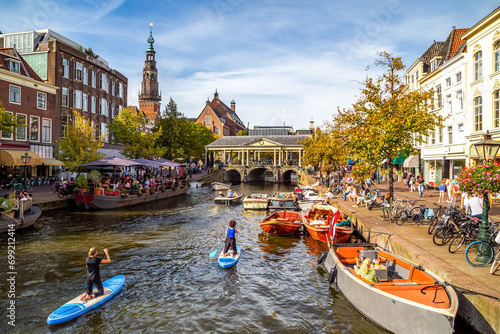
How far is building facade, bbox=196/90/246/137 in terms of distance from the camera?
110875 mm

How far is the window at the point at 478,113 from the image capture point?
24.3m

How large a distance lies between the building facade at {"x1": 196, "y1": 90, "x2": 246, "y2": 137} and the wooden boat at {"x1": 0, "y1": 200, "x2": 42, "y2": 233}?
89.5 meters

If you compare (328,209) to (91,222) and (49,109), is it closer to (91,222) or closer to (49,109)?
(91,222)

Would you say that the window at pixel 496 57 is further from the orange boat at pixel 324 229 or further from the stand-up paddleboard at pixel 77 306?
the stand-up paddleboard at pixel 77 306

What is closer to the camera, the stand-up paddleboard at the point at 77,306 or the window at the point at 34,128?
the stand-up paddleboard at the point at 77,306

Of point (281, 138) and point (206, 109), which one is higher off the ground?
point (206, 109)

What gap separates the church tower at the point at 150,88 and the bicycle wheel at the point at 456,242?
10244cm

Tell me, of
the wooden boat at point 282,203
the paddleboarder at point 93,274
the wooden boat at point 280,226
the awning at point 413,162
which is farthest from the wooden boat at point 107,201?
the awning at point 413,162

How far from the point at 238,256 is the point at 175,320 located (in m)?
4.95

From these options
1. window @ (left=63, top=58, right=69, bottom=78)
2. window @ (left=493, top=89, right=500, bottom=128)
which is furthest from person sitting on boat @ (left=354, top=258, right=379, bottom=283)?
window @ (left=63, top=58, right=69, bottom=78)

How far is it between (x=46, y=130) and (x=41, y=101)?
3143 millimetres

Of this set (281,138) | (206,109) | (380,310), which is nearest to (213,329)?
(380,310)

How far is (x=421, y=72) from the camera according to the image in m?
37.0

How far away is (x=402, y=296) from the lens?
793 cm
